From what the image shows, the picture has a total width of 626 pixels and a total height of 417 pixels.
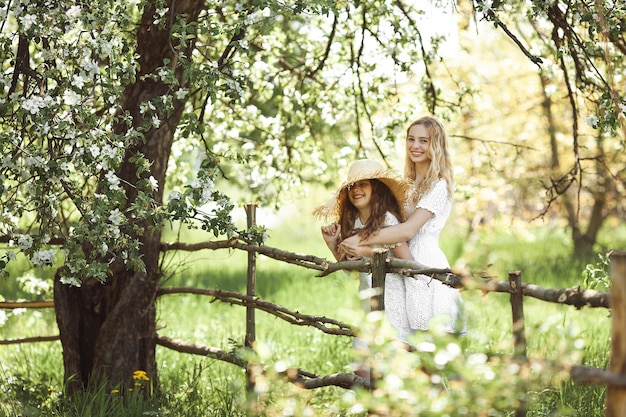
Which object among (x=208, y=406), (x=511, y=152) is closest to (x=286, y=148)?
(x=208, y=406)

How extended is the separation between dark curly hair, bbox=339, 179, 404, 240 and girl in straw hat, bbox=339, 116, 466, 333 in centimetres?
7

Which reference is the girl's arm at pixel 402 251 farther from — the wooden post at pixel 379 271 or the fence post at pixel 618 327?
the fence post at pixel 618 327

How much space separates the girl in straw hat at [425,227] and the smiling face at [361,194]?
197 mm

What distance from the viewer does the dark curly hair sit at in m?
4.48

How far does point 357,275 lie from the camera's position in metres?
4.32

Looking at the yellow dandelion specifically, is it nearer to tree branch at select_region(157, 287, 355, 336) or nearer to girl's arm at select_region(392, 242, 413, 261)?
tree branch at select_region(157, 287, 355, 336)

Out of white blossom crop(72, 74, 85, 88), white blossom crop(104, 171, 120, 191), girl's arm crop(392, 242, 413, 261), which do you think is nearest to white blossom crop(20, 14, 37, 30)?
white blossom crop(72, 74, 85, 88)

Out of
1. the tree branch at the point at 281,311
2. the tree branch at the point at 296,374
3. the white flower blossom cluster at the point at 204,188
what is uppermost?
the white flower blossom cluster at the point at 204,188

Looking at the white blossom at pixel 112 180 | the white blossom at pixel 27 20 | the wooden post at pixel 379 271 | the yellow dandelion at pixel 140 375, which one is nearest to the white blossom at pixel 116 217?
the white blossom at pixel 112 180

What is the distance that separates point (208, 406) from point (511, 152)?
880 centimetres

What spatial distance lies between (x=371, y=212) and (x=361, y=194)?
0.38ft

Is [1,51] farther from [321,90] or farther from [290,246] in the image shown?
[290,246]

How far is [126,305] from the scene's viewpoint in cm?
507

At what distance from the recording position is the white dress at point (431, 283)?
14.4 feet
